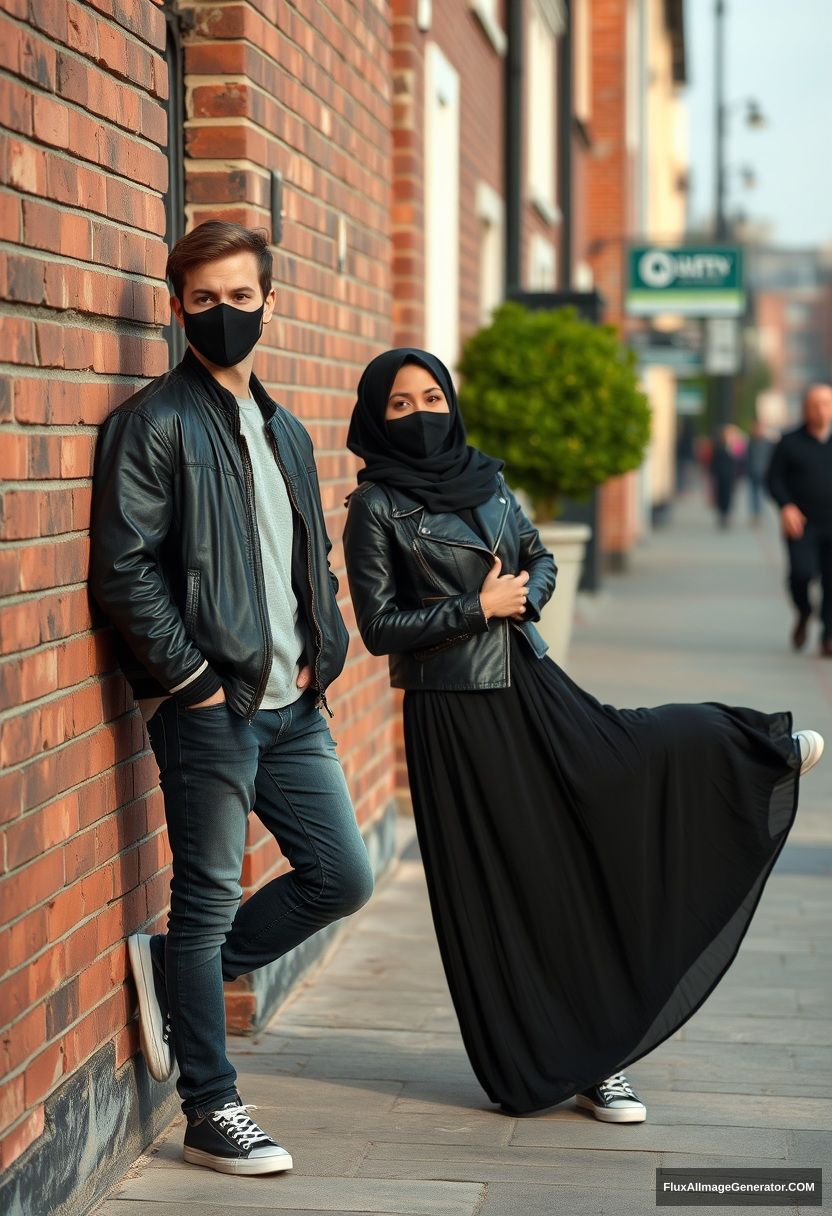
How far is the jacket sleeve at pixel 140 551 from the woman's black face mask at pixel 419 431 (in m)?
0.80

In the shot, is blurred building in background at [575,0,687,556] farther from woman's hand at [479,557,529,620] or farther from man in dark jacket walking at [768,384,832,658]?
woman's hand at [479,557,529,620]

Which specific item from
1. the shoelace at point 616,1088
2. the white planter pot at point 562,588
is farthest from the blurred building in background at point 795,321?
the shoelace at point 616,1088

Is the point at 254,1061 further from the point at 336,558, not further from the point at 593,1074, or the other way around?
the point at 336,558

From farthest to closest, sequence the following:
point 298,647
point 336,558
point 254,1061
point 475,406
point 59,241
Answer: point 475,406 → point 336,558 → point 254,1061 → point 298,647 → point 59,241

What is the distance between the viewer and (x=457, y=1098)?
457 centimetres

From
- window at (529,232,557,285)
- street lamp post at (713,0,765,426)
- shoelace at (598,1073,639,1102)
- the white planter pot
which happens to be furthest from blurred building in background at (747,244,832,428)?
shoelace at (598,1073,639,1102)

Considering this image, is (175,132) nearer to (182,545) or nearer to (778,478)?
(182,545)

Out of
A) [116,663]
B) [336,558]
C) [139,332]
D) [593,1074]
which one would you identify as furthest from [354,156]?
[593,1074]

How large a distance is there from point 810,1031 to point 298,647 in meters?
2.14

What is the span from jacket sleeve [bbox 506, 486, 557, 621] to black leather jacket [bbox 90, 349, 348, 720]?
0.89 meters

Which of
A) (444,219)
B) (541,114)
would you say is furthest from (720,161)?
(444,219)

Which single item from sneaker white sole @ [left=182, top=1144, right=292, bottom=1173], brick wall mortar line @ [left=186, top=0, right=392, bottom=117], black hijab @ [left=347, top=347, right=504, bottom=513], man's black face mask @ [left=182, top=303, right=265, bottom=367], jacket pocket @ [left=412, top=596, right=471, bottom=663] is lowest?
sneaker white sole @ [left=182, top=1144, right=292, bottom=1173]

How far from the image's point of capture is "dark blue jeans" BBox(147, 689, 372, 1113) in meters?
3.84

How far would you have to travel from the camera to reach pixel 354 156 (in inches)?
250
